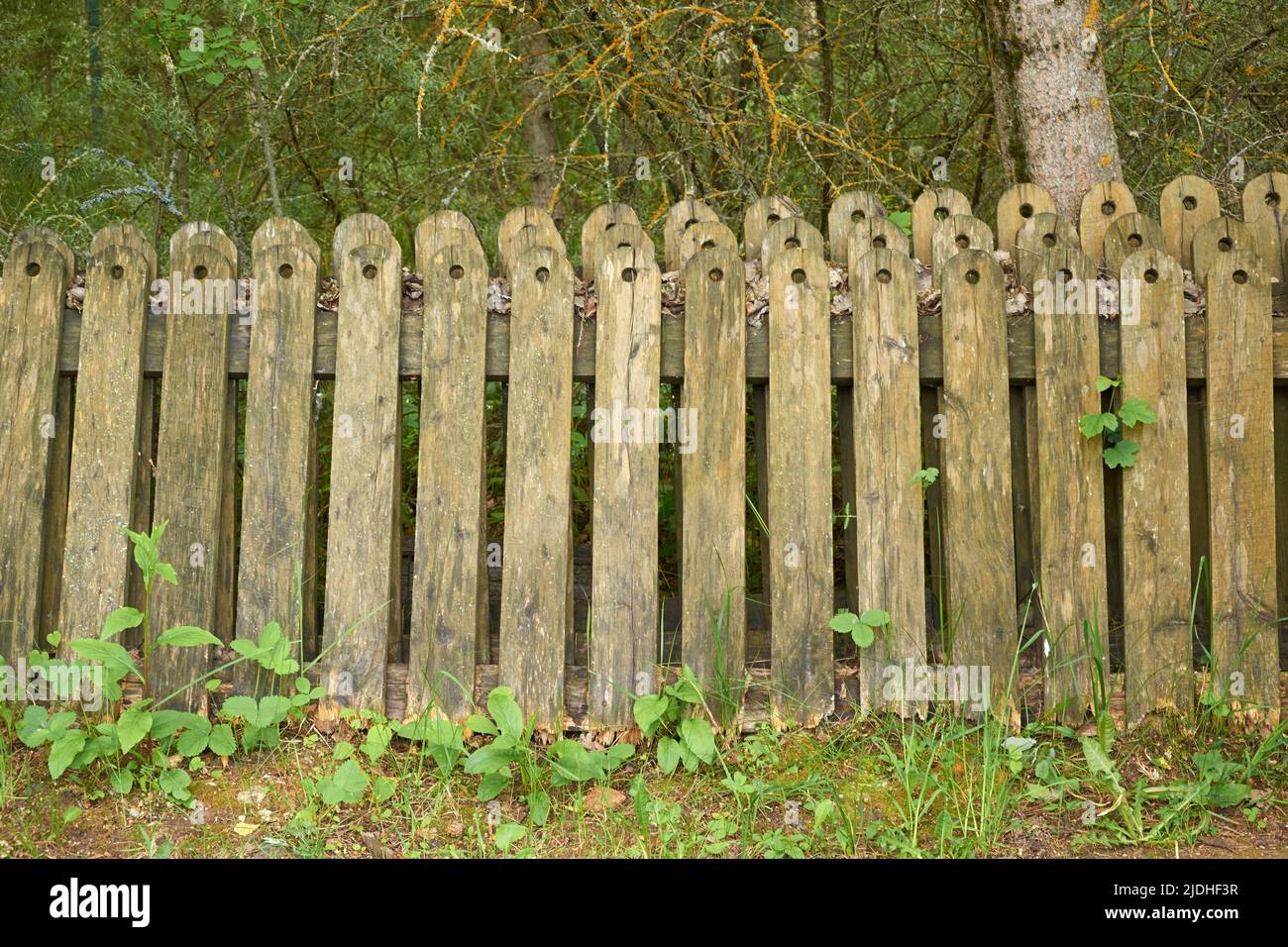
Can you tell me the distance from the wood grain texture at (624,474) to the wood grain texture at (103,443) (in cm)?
131

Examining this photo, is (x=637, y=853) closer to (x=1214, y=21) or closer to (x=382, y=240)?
(x=382, y=240)

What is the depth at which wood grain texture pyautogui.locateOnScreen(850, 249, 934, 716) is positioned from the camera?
3.20 meters

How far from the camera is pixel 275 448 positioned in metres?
3.20

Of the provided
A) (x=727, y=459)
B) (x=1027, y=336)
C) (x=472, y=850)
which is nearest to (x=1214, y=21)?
(x=1027, y=336)

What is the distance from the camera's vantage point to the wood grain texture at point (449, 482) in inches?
125

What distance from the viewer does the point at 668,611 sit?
3.90 metres

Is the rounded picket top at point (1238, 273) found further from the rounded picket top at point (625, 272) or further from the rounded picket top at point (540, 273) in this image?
the rounded picket top at point (540, 273)

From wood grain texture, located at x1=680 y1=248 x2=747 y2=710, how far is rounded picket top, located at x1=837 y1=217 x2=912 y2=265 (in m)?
0.48

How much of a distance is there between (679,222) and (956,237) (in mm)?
867

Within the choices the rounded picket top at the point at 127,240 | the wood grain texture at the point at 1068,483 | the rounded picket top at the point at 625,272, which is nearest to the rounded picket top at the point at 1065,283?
the wood grain texture at the point at 1068,483

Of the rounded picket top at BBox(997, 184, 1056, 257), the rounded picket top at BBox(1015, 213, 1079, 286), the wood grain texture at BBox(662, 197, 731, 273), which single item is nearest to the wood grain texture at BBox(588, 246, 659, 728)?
the wood grain texture at BBox(662, 197, 731, 273)

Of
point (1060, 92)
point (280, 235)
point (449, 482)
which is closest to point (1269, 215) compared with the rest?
point (1060, 92)

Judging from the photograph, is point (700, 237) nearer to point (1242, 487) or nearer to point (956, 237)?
point (956, 237)

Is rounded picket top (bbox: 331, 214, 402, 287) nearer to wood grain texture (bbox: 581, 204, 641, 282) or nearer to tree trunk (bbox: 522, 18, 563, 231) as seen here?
wood grain texture (bbox: 581, 204, 641, 282)
